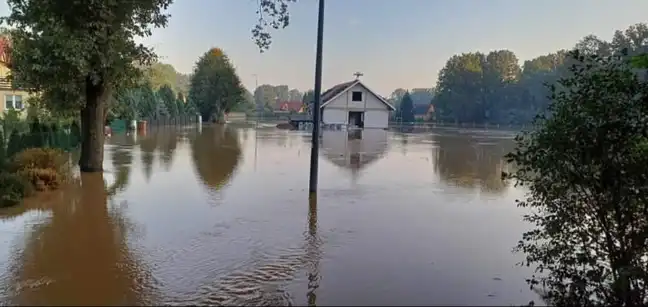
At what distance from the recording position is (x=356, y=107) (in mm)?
58219

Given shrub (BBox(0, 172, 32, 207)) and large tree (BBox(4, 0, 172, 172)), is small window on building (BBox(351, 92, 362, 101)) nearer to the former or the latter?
large tree (BBox(4, 0, 172, 172))

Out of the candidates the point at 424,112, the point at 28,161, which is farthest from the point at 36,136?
the point at 424,112

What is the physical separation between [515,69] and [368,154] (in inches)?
2736

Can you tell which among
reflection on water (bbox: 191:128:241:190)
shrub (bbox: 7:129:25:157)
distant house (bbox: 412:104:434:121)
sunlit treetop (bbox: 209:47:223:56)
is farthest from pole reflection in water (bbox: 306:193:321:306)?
distant house (bbox: 412:104:434:121)

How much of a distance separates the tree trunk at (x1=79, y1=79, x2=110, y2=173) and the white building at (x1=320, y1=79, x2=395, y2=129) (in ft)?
139

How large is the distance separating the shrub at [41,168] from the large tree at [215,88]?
53630 millimetres

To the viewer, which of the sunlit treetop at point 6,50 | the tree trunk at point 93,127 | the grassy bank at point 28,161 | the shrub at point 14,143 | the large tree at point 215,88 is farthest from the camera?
the large tree at point 215,88

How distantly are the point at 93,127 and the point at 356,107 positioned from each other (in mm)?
44355

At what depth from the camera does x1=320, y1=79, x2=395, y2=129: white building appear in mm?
57594

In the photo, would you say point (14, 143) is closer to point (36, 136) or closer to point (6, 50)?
point (36, 136)

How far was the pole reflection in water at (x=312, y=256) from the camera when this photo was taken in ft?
17.7

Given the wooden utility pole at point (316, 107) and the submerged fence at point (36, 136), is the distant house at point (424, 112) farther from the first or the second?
the wooden utility pole at point (316, 107)

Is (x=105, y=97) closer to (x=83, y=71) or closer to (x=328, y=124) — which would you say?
(x=83, y=71)

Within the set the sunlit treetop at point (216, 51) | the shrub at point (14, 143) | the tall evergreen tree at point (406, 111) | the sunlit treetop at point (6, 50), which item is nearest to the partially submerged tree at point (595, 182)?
the shrub at point (14, 143)
